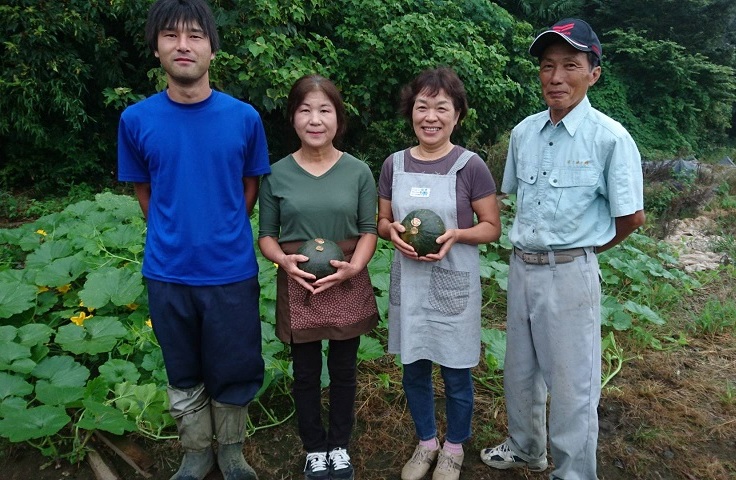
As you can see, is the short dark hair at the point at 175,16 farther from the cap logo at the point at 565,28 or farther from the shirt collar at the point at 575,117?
the shirt collar at the point at 575,117

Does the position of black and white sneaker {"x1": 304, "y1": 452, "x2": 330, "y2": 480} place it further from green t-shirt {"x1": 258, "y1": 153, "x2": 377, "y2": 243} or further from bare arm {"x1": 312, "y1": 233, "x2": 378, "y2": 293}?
green t-shirt {"x1": 258, "y1": 153, "x2": 377, "y2": 243}

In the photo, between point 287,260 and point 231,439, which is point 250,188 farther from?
point 231,439

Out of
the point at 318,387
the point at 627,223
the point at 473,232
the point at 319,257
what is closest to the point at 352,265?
the point at 319,257

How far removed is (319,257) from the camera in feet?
7.89

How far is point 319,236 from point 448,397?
3.43 feet

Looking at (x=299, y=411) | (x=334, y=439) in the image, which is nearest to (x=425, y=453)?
(x=334, y=439)

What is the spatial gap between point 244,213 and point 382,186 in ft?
2.27

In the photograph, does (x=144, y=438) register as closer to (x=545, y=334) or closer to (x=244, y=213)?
(x=244, y=213)

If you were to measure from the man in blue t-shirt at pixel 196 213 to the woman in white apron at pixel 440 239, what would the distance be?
2.22 feet

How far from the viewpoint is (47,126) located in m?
9.06

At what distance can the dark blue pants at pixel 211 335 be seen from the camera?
2.47m

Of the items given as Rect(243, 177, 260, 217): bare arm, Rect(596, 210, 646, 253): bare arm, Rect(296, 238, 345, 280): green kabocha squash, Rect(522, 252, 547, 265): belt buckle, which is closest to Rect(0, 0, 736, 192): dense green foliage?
Rect(243, 177, 260, 217): bare arm

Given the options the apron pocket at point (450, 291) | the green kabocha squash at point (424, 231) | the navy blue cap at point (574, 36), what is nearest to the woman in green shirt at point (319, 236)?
the green kabocha squash at point (424, 231)

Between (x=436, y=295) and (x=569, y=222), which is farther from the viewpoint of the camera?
(x=436, y=295)
